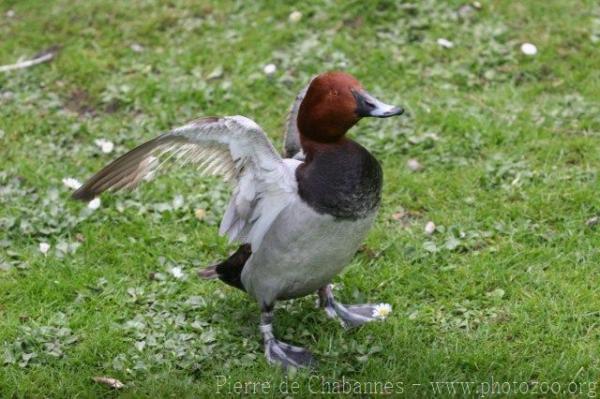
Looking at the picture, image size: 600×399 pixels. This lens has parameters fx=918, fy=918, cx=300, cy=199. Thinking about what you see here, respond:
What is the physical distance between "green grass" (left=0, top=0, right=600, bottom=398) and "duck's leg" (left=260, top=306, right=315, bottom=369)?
75 mm

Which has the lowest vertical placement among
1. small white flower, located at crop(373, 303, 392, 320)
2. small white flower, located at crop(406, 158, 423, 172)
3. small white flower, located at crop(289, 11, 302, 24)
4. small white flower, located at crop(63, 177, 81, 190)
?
small white flower, located at crop(406, 158, 423, 172)

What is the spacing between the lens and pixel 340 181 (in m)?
3.93

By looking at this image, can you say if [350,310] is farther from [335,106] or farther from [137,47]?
[137,47]

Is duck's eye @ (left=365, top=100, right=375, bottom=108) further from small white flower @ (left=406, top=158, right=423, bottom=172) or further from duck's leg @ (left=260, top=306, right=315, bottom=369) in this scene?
small white flower @ (left=406, top=158, right=423, bottom=172)

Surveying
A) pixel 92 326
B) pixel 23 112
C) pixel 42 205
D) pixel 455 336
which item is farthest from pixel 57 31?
pixel 455 336

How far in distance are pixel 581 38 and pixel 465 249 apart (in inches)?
108

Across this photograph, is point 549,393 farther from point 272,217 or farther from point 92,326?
point 92,326

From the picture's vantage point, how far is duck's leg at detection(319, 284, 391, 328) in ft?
14.7

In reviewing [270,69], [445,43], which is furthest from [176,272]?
[445,43]

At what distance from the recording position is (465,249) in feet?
16.6

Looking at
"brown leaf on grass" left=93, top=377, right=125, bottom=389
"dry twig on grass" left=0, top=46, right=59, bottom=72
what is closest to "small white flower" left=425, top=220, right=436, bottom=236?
"brown leaf on grass" left=93, top=377, right=125, bottom=389

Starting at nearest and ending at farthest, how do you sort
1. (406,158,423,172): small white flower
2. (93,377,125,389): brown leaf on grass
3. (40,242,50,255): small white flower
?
(93,377,125,389): brown leaf on grass
(40,242,50,255): small white flower
(406,158,423,172): small white flower

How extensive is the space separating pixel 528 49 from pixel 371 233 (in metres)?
2.50

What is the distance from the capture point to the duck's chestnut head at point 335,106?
3922mm
